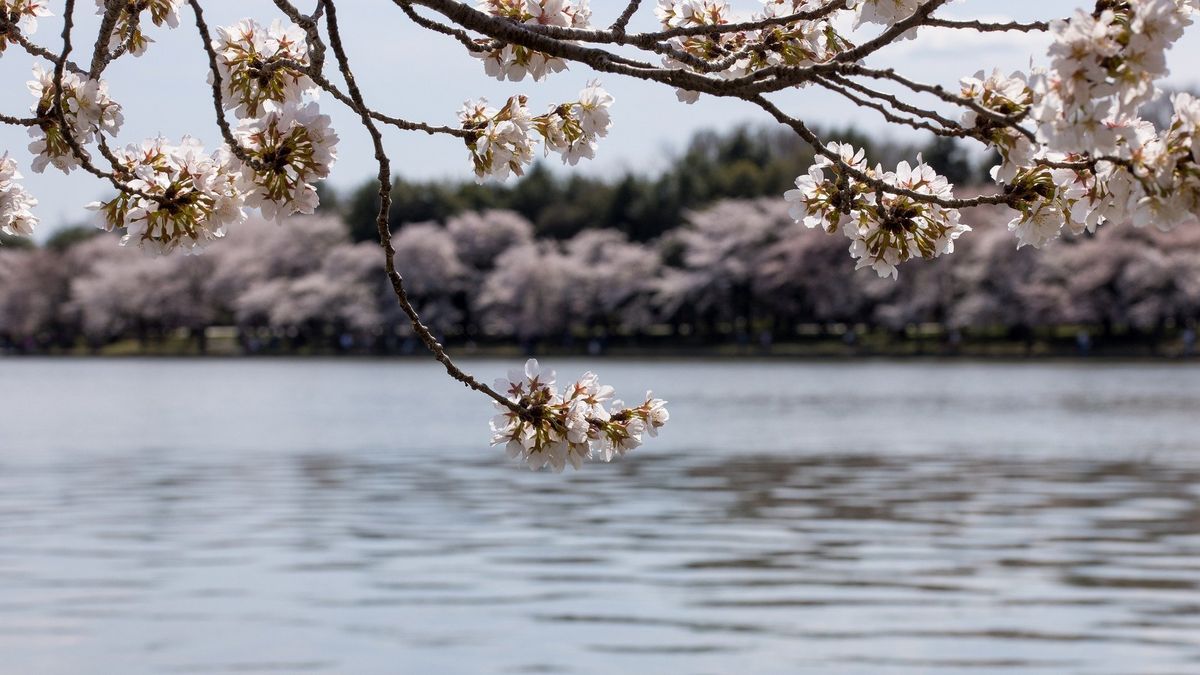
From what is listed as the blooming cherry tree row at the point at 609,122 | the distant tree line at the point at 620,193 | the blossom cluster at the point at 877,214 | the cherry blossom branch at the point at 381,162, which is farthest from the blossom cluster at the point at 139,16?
the distant tree line at the point at 620,193

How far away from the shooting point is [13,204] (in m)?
3.67

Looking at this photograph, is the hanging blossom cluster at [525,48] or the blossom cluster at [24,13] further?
the blossom cluster at [24,13]

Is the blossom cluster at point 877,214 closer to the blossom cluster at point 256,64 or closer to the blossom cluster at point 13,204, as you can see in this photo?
the blossom cluster at point 256,64

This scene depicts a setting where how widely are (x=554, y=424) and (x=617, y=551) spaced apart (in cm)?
1282

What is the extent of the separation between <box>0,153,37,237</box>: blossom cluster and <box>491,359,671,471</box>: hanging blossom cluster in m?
1.16

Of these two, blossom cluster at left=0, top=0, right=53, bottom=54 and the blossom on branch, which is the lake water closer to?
blossom cluster at left=0, top=0, right=53, bottom=54

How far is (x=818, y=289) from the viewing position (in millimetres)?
75062

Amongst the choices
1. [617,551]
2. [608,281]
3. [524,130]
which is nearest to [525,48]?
[524,130]

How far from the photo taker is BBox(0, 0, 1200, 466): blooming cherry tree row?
238cm

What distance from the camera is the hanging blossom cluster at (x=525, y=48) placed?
11.0 feet

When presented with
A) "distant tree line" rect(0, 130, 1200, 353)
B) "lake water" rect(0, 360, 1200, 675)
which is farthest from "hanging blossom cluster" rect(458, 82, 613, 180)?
"distant tree line" rect(0, 130, 1200, 353)

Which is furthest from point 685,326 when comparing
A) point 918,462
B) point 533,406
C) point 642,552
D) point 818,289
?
point 533,406

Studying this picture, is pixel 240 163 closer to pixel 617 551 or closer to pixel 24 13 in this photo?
pixel 24 13

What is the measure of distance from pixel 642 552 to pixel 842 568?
81.6 inches
